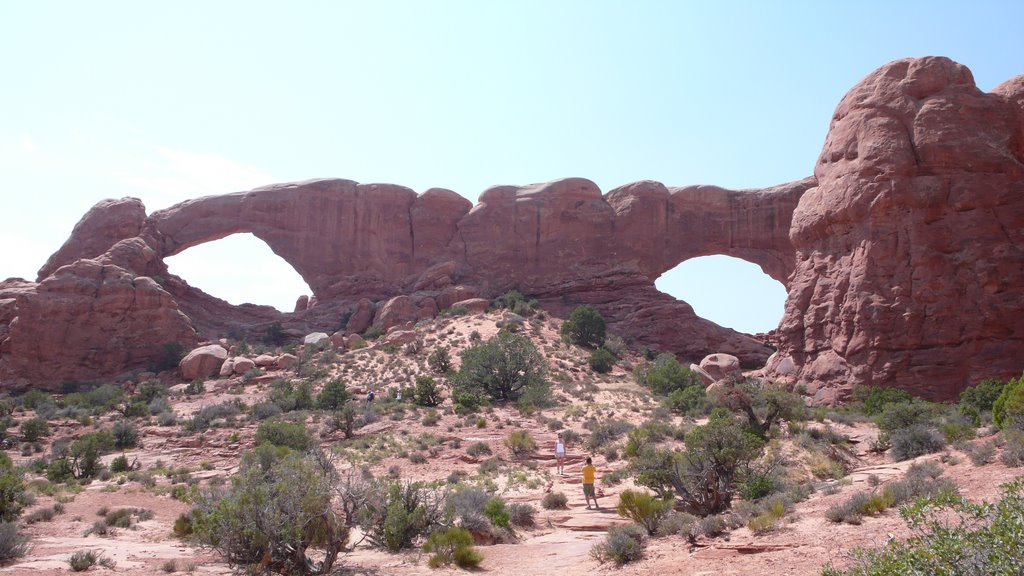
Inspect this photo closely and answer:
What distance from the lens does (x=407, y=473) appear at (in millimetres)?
18875

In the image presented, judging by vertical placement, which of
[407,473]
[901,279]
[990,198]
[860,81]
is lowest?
[407,473]

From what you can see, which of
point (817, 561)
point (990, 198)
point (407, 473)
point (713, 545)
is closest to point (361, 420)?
point (407, 473)

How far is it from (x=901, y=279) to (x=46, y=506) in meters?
26.6

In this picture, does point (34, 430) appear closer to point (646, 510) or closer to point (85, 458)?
point (85, 458)

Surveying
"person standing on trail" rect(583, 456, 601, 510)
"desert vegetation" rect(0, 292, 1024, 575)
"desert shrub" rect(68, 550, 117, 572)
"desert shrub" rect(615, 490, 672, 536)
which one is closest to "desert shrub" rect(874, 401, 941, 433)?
"desert vegetation" rect(0, 292, 1024, 575)

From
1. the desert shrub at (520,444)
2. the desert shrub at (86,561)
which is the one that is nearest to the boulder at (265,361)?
the desert shrub at (520,444)

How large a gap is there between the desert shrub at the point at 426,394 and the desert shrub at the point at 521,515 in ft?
43.7

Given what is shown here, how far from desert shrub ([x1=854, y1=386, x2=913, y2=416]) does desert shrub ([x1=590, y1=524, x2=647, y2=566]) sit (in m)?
14.7

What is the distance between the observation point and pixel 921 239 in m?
25.8

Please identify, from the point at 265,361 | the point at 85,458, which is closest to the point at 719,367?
the point at 265,361

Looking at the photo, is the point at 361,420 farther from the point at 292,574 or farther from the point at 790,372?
the point at 790,372

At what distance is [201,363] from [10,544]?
86.3 ft

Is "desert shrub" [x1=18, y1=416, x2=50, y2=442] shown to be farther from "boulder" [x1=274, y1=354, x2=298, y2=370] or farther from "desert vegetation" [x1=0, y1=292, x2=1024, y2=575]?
"boulder" [x1=274, y1=354, x2=298, y2=370]

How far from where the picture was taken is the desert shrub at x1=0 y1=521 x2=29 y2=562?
35.9ft
